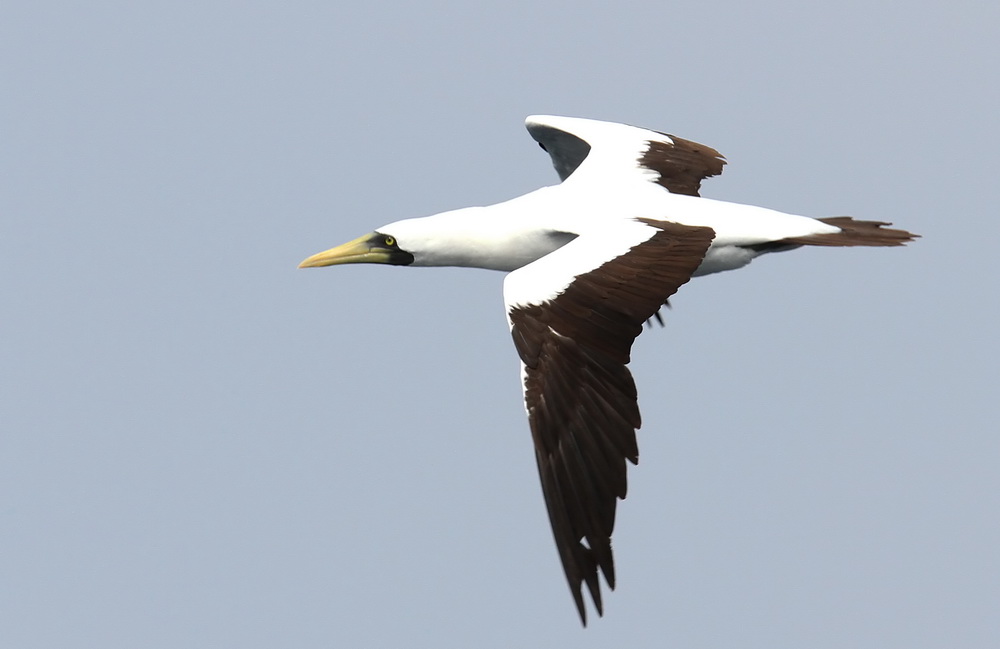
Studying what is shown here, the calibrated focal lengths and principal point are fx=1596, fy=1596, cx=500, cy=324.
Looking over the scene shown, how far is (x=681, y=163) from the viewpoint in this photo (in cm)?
1495

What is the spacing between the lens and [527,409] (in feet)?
36.9

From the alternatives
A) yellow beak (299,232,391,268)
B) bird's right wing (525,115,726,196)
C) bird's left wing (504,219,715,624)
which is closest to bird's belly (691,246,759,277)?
bird's left wing (504,219,715,624)

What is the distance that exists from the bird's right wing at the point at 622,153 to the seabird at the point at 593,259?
19 mm

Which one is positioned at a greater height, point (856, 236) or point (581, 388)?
point (856, 236)

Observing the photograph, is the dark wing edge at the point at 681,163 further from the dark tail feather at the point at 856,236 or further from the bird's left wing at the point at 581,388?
the bird's left wing at the point at 581,388

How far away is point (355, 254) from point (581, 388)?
3421 millimetres

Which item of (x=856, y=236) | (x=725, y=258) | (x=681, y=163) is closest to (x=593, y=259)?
(x=725, y=258)

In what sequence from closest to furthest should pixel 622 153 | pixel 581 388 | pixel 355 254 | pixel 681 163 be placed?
1. pixel 581 388
2. pixel 355 254
3. pixel 622 153
4. pixel 681 163

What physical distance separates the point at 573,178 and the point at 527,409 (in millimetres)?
3631

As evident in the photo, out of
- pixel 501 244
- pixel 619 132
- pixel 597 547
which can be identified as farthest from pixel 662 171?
pixel 597 547

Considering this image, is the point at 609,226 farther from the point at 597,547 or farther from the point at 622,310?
the point at 597,547

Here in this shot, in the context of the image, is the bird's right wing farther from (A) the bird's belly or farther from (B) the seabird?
(A) the bird's belly

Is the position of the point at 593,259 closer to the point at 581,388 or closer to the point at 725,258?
the point at 581,388

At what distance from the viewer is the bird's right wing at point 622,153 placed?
1457cm
